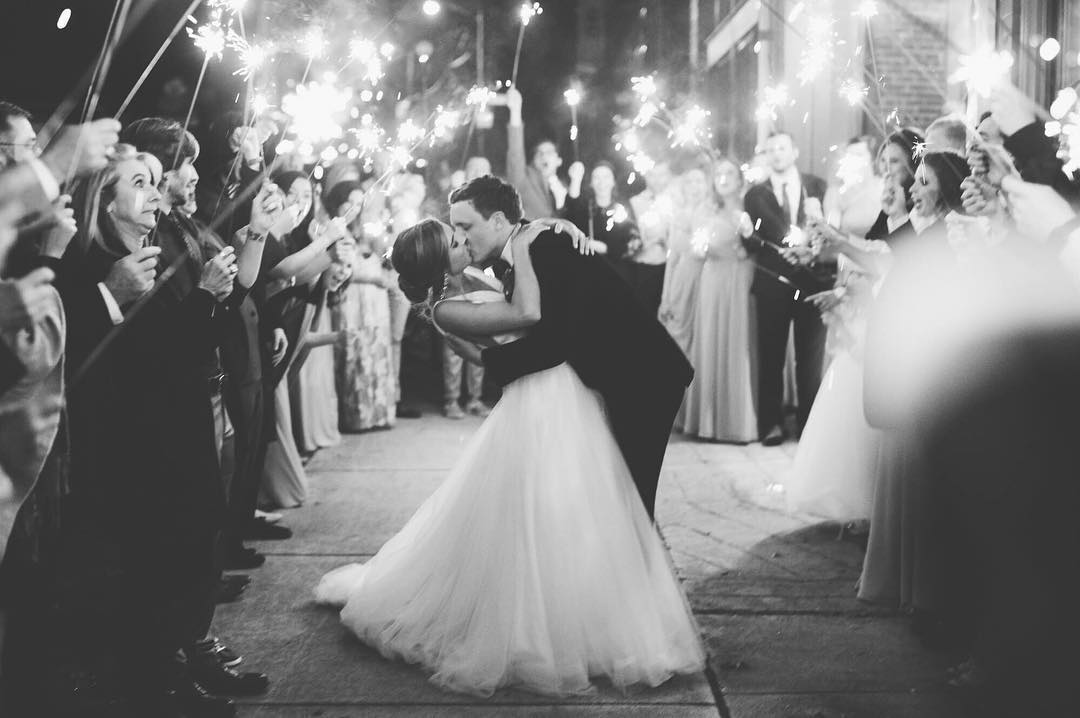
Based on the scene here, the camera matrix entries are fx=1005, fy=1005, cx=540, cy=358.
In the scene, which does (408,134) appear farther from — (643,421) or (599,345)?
(643,421)

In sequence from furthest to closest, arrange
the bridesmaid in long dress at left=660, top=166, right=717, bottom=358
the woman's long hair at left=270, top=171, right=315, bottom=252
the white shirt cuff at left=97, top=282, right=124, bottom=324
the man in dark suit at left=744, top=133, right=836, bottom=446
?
the bridesmaid in long dress at left=660, top=166, right=717, bottom=358 < the man in dark suit at left=744, top=133, right=836, bottom=446 < the woman's long hair at left=270, top=171, right=315, bottom=252 < the white shirt cuff at left=97, top=282, right=124, bottom=324

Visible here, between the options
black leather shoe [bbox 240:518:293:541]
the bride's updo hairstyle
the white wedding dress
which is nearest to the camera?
the white wedding dress

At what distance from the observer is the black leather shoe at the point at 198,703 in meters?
3.48

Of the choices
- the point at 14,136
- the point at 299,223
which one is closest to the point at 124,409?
the point at 14,136

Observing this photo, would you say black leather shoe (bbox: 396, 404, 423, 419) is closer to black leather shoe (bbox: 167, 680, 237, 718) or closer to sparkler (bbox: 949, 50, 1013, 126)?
sparkler (bbox: 949, 50, 1013, 126)

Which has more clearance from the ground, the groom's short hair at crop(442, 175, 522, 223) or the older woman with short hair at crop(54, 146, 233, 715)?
the groom's short hair at crop(442, 175, 522, 223)

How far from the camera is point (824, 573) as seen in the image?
5.16 metres

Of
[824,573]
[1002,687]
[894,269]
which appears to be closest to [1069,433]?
[1002,687]

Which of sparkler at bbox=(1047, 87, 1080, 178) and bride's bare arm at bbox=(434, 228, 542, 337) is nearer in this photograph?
sparkler at bbox=(1047, 87, 1080, 178)

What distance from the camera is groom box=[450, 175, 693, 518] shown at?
3.97m

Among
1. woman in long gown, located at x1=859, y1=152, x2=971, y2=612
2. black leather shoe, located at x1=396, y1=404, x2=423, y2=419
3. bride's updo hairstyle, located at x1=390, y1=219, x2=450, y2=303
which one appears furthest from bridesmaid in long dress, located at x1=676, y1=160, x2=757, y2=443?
bride's updo hairstyle, located at x1=390, y1=219, x2=450, y2=303

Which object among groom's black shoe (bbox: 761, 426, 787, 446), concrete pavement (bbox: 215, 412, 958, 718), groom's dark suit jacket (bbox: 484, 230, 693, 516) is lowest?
concrete pavement (bbox: 215, 412, 958, 718)

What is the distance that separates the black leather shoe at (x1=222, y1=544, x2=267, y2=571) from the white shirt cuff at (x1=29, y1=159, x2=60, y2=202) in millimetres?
3097

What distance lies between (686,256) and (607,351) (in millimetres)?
5173
